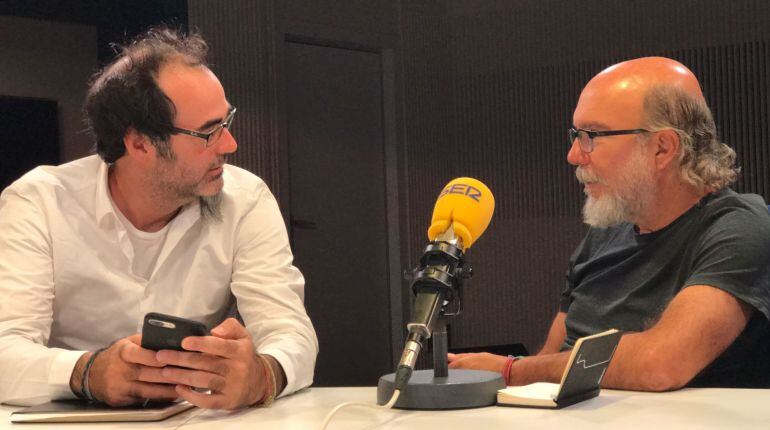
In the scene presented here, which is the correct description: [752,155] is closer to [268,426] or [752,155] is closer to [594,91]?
[594,91]

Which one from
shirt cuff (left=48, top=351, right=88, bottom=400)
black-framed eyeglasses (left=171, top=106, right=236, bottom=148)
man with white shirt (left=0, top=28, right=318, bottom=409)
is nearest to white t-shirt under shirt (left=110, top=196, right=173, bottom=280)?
man with white shirt (left=0, top=28, right=318, bottom=409)

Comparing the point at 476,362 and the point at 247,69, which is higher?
the point at 247,69

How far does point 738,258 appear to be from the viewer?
1866 mm

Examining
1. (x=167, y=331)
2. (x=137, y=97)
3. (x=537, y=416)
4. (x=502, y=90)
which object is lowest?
(x=537, y=416)

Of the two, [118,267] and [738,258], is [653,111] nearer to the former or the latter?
[738,258]

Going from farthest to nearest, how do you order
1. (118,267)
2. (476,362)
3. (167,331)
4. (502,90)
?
(502,90) → (118,267) → (476,362) → (167,331)

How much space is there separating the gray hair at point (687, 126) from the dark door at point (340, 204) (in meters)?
3.44

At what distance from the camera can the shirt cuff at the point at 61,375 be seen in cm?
161

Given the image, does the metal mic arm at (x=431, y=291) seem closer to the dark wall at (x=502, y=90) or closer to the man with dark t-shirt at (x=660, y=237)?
the man with dark t-shirt at (x=660, y=237)

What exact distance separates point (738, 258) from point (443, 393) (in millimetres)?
806

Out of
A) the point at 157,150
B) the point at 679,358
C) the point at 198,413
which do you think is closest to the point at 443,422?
the point at 198,413

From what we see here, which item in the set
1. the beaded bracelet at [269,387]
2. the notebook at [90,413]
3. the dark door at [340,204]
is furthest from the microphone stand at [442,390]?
the dark door at [340,204]

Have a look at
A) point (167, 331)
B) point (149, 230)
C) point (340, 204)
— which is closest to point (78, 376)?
point (167, 331)

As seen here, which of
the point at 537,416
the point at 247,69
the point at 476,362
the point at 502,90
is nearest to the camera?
the point at 537,416
